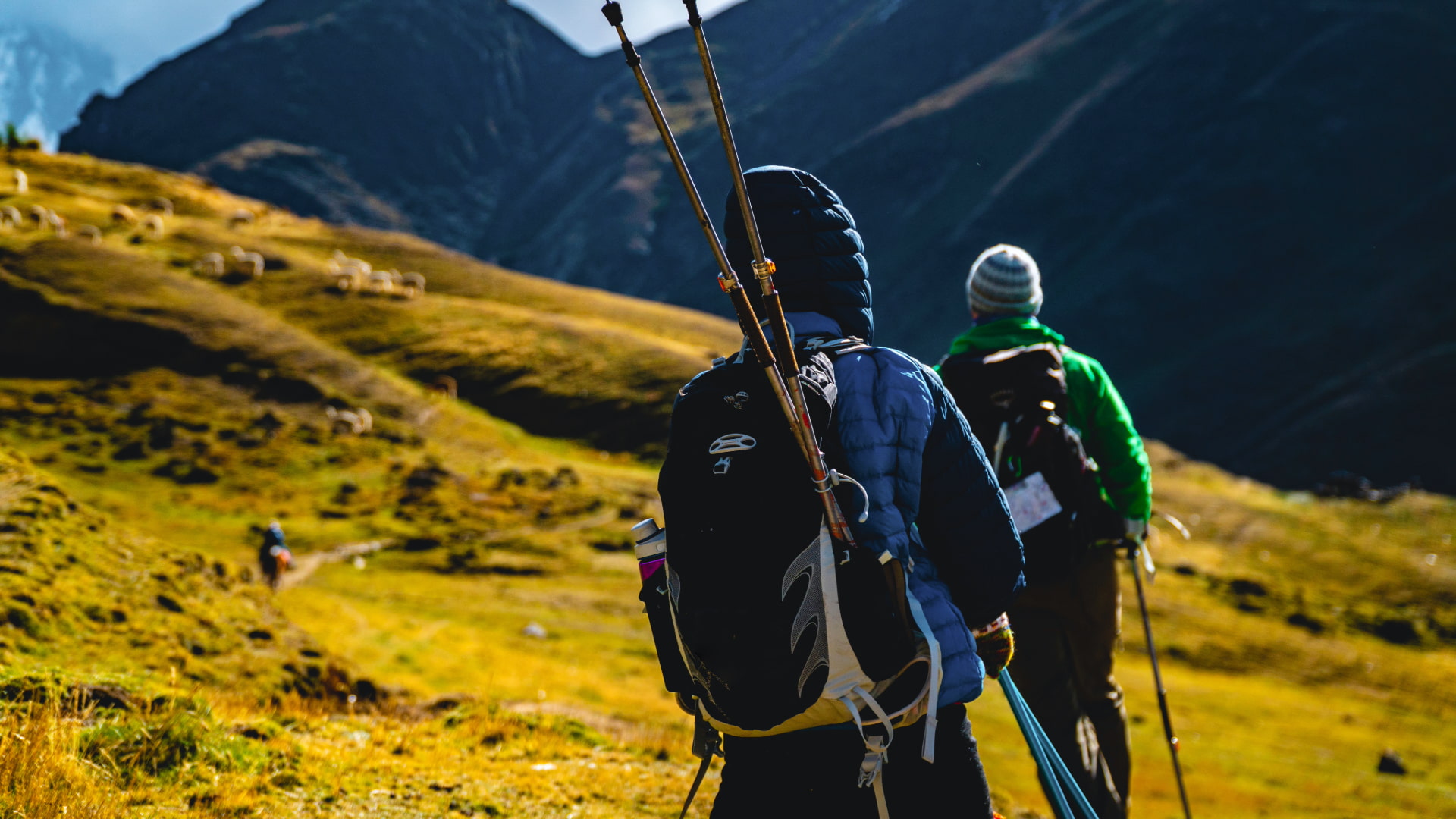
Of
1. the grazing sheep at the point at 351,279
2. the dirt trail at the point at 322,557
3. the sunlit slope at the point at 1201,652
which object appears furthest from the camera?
the grazing sheep at the point at 351,279

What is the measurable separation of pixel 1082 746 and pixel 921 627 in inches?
131

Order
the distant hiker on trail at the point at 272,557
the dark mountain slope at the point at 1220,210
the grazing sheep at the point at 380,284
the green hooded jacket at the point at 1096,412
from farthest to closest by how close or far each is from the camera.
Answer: the dark mountain slope at the point at 1220,210 → the grazing sheep at the point at 380,284 → the distant hiker on trail at the point at 272,557 → the green hooded jacket at the point at 1096,412

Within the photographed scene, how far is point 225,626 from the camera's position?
29.6ft

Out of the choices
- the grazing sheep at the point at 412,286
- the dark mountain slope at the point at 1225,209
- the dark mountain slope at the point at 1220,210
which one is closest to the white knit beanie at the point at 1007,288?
the grazing sheep at the point at 412,286

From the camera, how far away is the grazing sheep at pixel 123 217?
62.6m

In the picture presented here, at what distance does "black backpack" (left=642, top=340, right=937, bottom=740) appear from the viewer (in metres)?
2.92

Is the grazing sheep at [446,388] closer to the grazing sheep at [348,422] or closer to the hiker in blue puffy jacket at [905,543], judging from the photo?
the grazing sheep at [348,422]

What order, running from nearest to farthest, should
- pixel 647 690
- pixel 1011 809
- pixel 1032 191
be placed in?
pixel 1011 809
pixel 647 690
pixel 1032 191

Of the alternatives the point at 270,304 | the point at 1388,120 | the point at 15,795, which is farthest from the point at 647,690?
the point at 1388,120

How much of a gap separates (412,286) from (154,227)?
1547 centimetres

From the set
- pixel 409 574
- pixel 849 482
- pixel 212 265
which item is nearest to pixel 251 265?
pixel 212 265

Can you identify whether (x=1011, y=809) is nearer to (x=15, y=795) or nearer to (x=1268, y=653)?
(x=15, y=795)

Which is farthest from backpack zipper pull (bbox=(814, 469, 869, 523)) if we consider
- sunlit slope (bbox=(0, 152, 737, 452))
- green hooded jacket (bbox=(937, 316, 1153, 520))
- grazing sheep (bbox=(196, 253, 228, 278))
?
→ grazing sheep (bbox=(196, 253, 228, 278))

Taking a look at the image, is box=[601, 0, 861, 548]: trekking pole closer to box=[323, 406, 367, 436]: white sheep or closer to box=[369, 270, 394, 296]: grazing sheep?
box=[323, 406, 367, 436]: white sheep
